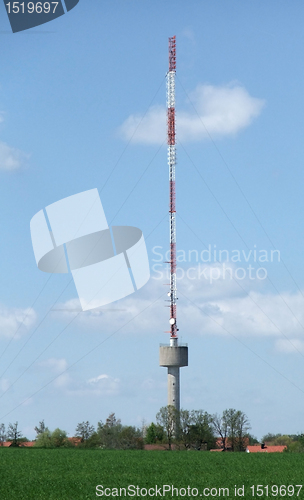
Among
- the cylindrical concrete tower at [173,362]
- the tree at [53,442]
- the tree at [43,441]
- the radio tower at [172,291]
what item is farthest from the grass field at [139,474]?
the tree at [43,441]

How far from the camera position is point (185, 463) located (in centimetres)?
4450

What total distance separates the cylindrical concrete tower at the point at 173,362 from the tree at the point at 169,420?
0.66 m

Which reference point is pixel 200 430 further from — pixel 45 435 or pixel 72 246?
pixel 72 246

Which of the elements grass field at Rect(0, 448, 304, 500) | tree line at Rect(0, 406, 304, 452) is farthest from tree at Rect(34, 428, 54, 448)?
grass field at Rect(0, 448, 304, 500)

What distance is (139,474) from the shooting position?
1448 inches

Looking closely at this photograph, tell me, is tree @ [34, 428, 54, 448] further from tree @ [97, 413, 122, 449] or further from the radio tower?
the radio tower

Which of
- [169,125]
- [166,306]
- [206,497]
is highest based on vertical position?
[169,125]

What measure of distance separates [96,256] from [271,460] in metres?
20.3

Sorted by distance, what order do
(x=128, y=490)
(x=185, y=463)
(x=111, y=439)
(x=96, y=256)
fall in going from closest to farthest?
(x=128, y=490) < (x=185, y=463) < (x=96, y=256) < (x=111, y=439)

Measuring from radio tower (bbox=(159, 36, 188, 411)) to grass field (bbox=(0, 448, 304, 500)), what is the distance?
755 inches

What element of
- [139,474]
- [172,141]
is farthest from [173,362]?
[139,474]

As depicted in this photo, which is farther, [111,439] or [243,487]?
[111,439]

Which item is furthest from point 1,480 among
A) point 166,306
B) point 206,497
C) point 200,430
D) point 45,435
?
point 45,435

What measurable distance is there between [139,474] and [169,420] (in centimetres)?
3991
